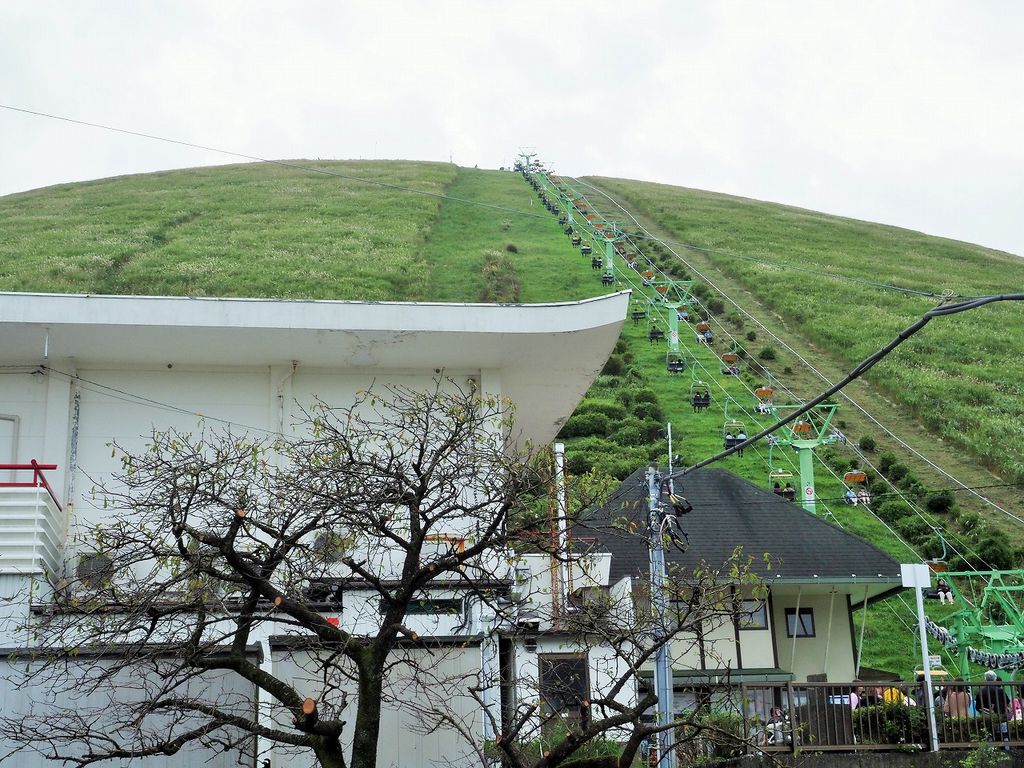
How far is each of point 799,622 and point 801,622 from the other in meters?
0.08

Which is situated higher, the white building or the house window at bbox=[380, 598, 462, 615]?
the white building

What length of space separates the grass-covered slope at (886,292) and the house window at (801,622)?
2730 centimetres

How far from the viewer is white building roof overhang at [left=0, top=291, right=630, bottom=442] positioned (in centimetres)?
1750

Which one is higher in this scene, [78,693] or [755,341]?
[755,341]

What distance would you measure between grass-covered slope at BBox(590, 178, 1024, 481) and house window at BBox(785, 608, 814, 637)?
2730 cm

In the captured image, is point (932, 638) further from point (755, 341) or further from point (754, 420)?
point (755, 341)

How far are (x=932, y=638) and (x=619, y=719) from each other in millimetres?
29604

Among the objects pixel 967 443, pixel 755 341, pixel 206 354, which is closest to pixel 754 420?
pixel 967 443

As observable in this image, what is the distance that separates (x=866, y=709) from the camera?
65.5 ft

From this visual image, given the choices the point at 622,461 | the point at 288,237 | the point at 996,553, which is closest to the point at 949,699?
the point at 996,553

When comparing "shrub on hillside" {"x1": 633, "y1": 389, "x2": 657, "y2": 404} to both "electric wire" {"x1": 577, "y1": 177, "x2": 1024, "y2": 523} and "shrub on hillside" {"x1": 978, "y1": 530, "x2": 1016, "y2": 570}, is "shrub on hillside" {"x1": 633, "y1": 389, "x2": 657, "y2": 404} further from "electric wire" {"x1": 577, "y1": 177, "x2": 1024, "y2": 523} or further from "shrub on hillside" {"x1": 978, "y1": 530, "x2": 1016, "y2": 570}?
"shrub on hillside" {"x1": 978, "y1": 530, "x2": 1016, "y2": 570}

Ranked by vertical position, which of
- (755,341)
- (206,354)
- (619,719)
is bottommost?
(619,719)

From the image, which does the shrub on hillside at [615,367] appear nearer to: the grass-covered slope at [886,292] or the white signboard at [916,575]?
the grass-covered slope at [886,292]

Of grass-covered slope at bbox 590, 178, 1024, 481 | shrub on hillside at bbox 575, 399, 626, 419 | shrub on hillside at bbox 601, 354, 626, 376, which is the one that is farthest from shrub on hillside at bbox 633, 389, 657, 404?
grass-covered slope at bbox 590, 178, 1024, 481
